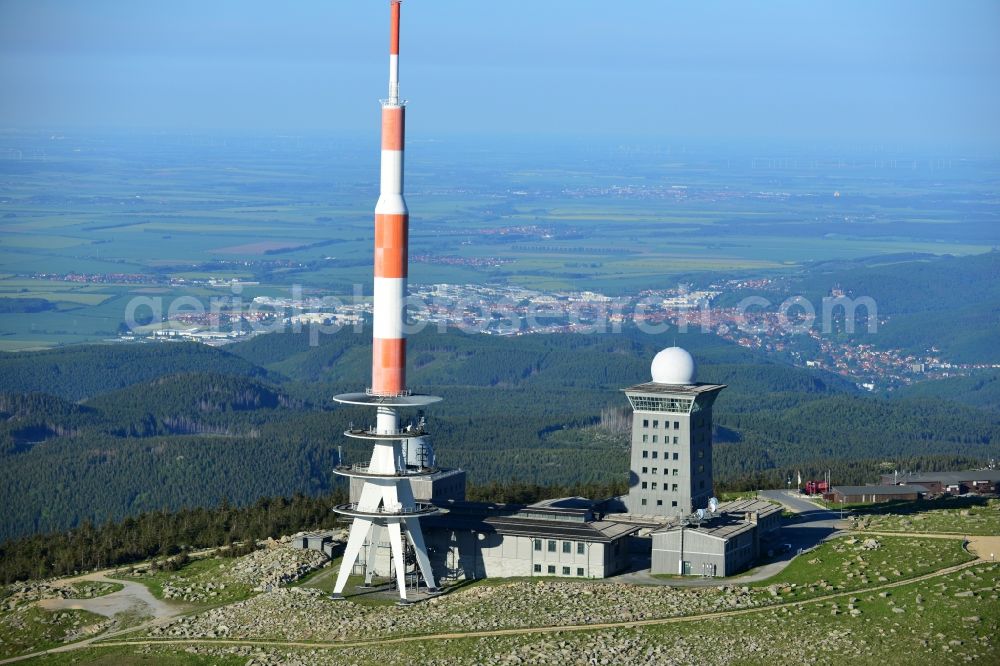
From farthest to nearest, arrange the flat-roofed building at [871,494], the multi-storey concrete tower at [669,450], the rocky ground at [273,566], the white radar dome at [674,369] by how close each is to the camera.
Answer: the flat-roofed building at [871,494] → the white radar dome at [674,369] → the multi-storey concrete tower at [669,450] → the rocky ground at [273,566]

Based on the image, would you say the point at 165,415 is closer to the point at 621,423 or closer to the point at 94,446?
the point at 94,446

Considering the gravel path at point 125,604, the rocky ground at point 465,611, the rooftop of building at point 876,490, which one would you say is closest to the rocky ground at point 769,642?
the rocky ground at point 465,611

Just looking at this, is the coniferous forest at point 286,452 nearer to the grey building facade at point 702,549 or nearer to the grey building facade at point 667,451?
the grey building facade at point 667,451

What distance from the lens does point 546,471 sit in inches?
6161

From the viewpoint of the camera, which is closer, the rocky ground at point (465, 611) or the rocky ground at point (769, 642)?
the rocky ground at point (769, 642)

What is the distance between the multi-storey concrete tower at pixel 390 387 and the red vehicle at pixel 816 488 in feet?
108

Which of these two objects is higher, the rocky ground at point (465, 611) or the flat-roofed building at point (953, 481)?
the flat-roofed building at point (953, 481)

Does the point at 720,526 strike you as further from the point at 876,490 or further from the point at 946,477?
the point at 946,477

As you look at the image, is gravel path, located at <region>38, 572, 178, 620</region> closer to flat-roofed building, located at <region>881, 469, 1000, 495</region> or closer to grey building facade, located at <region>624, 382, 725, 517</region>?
grey building facade, located at <region>624, 382, 725, 517</region>

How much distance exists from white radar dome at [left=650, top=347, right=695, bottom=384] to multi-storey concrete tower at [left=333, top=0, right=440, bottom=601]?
16.2m

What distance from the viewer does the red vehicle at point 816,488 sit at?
12088 cm

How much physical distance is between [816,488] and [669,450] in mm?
20336

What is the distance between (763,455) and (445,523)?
71086 millimetres

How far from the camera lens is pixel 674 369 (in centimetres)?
10719
